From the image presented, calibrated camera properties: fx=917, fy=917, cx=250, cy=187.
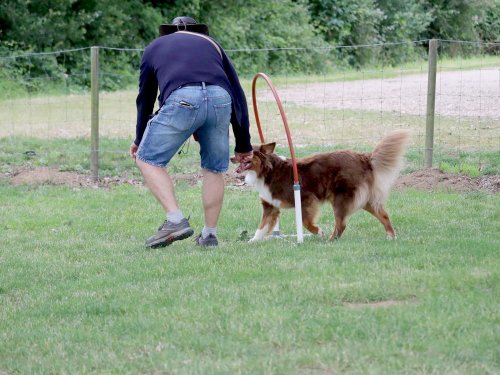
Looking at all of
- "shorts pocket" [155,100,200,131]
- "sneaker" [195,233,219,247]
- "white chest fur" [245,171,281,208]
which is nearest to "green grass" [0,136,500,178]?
"white chest fur" [245,171,281,208]

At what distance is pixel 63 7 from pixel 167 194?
71.2 feet

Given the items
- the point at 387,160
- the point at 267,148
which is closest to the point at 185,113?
the point at 267,148

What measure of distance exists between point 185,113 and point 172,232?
1.04m

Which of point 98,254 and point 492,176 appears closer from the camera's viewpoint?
point 98,254

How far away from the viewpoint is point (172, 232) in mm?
7863

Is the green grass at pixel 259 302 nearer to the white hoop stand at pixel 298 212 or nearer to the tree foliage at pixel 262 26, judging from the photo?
the white hoop stand at pixel 298 212

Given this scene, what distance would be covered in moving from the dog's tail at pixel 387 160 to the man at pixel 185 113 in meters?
1.18

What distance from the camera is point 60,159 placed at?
1438 centimetres

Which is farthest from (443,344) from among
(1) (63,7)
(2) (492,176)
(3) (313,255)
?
(1) (63,7)

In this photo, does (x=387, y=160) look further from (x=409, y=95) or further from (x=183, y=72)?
(x=409, y=95)

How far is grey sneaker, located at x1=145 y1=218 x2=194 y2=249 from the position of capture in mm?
7832

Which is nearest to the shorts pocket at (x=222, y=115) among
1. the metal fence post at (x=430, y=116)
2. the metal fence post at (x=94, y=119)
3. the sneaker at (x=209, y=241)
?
the sneaker at (x=209, y=241)

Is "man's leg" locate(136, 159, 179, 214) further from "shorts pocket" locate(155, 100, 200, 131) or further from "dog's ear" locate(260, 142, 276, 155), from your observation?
"dog's ear" locate(260, 142, 276, 155)

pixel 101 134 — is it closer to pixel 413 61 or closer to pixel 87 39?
pixel 87 39
